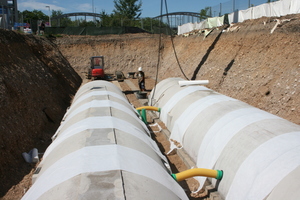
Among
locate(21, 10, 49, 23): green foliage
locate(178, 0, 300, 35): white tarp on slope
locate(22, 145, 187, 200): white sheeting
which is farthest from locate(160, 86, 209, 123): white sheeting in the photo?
locate(21, 10, 49, 23): green foliage

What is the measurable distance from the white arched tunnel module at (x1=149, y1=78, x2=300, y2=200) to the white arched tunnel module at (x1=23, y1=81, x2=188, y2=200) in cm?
150

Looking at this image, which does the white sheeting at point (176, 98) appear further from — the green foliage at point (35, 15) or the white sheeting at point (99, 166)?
the green foliage at point (35, 15)

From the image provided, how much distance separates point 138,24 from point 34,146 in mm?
40996

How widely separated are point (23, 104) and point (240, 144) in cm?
886

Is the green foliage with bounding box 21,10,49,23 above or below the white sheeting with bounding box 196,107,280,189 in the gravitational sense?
above

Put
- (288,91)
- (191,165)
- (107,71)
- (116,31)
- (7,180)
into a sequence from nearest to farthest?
(7,180)
(191,165)
(288,91)
(107,71)
(116,31)

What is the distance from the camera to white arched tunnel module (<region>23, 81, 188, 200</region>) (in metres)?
4.13

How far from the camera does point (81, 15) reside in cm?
5044

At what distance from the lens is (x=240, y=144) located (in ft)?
20.9

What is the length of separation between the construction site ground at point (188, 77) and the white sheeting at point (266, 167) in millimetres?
1736

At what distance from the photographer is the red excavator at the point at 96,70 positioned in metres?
20.0

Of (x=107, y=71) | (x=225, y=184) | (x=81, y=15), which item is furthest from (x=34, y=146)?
(x=81, y=15)

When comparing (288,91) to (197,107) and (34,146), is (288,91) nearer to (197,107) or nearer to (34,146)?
(197,107)

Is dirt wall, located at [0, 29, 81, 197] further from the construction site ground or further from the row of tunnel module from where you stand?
the row of tunnel module
